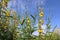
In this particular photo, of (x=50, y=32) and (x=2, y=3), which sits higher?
(x=2, y=3)

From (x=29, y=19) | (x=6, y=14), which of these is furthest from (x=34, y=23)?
(x=6, y=14)

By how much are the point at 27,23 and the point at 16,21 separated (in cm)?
23

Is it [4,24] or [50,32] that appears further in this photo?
[50,32]

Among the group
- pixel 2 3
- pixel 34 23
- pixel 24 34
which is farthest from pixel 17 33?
pixel 2 3

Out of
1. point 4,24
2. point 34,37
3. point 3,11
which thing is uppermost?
point 3,11

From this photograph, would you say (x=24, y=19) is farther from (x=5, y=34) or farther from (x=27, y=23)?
(x=5, y=34)

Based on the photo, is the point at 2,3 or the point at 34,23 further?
the point at 34,23

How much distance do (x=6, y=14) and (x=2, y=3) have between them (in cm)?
22

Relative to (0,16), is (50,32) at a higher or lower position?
lower

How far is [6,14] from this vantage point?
3.91 meters

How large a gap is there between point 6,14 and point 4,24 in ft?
0.63

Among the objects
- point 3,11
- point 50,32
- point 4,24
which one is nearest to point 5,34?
point 4,24

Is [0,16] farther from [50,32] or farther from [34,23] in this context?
[50,32]

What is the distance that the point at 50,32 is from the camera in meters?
4.25
